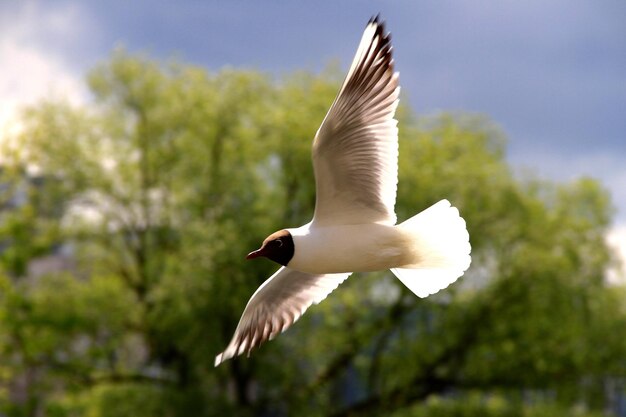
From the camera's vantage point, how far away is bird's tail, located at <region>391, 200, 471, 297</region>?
17.1 feet

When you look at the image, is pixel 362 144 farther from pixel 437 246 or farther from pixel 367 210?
pixel 437 246

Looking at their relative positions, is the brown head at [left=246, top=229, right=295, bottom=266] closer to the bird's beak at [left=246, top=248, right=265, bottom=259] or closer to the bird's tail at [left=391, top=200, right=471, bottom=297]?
the bird's beak at [left=246, top=248, right=265, bottom=259]

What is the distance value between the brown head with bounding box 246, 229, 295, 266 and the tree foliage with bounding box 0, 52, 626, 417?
39.5 feet

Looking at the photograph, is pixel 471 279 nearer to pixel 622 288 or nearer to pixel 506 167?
pixel 506 167

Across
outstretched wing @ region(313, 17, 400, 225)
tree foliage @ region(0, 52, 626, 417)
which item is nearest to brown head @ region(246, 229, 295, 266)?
outstretched wing @ region(313, 17, 400, 225)

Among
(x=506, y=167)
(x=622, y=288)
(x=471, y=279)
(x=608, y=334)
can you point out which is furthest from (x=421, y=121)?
(x=622, y=288)

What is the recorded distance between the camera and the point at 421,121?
66.3 ft

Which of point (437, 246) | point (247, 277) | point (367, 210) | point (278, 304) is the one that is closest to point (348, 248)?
point (367, 210)

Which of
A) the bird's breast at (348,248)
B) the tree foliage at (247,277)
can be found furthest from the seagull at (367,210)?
the tree foliage at (247,277)

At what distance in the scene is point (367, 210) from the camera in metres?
5.29

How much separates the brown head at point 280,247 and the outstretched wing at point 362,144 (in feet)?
0.83

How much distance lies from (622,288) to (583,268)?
562 cm

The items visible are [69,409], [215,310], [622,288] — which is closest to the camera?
[215,310]

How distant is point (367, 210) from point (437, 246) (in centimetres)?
41
